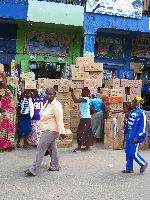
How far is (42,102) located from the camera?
10539mm

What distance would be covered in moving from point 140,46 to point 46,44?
15.1 ft

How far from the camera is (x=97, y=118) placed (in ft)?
38.9

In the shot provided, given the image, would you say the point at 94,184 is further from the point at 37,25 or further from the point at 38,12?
the point at 37,25

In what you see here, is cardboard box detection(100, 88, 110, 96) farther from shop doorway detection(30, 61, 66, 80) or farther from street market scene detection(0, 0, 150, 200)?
shop doorway detection(30, 61, 66, 80)

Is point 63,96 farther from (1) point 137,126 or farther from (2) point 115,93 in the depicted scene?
(1) point 137,126

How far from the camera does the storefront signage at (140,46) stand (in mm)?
19188

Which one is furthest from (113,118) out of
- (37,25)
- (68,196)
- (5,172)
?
(37,25)

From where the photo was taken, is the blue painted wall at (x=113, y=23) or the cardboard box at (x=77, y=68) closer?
the cardboard box at (x=77, y=68)

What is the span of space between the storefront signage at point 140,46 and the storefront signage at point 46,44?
132 inches

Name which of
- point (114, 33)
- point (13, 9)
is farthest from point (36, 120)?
point (114, 33)

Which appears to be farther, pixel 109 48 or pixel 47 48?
pixel 109 48

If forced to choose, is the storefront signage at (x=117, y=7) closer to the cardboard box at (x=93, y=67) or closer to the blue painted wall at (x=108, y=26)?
the blue painted wall at (x=108, y=26)

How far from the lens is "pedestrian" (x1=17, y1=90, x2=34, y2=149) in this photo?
405 inches

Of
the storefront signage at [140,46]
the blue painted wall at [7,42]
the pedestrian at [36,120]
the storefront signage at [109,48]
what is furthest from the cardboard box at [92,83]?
the storefront signage at [140,46]
